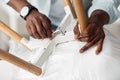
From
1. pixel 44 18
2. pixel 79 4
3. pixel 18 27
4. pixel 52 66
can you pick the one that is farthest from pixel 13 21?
pixel 79 4

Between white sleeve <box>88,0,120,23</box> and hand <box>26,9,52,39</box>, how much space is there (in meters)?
0.16

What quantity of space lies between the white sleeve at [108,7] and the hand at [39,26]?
16 centimetres

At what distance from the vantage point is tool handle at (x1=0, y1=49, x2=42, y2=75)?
1.85ft

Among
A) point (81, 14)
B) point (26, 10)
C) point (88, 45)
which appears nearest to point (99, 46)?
point (88, 45)

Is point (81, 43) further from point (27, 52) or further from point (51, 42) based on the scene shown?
point (27, 52)

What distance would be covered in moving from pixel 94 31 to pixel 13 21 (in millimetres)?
597

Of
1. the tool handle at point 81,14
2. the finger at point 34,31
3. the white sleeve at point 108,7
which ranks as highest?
the tool handle at point 81,14

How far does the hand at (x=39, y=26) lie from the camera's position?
Result: 769mm

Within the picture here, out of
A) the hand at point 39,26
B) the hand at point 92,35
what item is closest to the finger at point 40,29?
the hand at point 39,26

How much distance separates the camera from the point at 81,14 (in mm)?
577

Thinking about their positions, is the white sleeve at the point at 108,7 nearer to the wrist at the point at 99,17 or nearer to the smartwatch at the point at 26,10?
the wrist at the point at 99,17

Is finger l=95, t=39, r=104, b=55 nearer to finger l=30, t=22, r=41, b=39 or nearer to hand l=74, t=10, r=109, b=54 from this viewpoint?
hand l=74, t=10, r=109, b=54

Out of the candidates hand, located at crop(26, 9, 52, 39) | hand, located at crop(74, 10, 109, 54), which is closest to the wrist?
hand, located at crop(74, 10, 109, 54)

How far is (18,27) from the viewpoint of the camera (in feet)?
3.89
